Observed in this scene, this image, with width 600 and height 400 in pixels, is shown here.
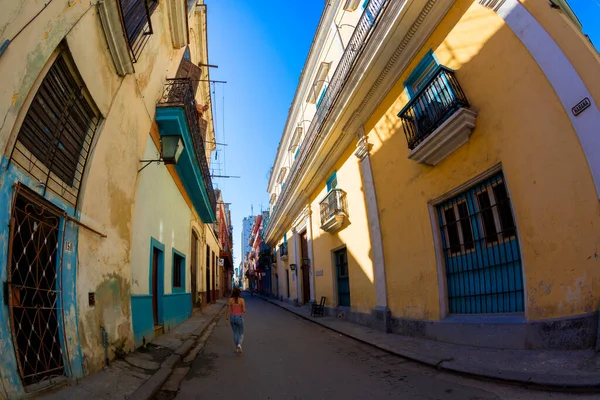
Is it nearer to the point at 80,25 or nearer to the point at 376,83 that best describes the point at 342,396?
the point at 80,25

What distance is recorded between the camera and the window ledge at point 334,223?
10.6 meters

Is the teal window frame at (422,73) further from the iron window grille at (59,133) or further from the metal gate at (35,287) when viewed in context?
the metal gate at (35,287)

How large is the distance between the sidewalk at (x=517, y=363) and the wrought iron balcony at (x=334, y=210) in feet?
→ 16.7

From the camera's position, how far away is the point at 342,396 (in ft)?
12.2

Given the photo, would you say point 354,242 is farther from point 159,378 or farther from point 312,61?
point 312,61

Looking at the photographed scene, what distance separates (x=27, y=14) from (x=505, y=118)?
5.47m

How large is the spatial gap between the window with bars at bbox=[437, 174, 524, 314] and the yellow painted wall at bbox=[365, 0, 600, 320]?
0.98 ft

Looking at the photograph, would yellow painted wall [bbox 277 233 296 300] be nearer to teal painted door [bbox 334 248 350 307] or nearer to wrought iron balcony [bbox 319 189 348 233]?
teal painted door [bbox 334 248 350 307]

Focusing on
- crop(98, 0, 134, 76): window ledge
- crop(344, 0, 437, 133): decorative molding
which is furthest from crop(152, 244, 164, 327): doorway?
crop(344, 0, 437, 133): decorative molding

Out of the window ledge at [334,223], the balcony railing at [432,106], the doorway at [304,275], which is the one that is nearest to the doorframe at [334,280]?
the window ledge at [334,223]

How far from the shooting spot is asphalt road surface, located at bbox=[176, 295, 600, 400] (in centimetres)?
366

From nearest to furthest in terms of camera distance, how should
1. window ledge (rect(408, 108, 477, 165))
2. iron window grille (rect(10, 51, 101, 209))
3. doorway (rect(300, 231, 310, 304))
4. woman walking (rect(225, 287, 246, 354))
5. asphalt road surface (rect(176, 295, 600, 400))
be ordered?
iron window grille (rect(10, 51, 101, 209)), asphalt road surface (rect(176, 295, 600, 400)), window ledge (rect(408, 108, 477, 165)), woman walking (rect(225, 287, 246, 354)), doorway (rect(300, 231, 310, 304))

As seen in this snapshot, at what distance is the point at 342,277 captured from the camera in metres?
11.7

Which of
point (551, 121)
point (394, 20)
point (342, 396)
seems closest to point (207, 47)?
point (394, 20)
